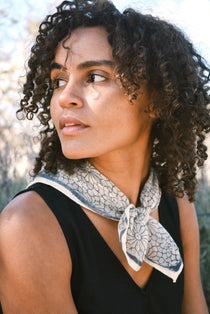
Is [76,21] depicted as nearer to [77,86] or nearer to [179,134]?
[77,86]

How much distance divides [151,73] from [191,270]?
48.3 inches

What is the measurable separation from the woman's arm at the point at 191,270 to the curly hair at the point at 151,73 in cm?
22

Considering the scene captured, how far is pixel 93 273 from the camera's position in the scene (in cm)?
160

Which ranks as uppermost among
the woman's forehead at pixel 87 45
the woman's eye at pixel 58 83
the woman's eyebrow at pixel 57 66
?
the woman's forehead at pixel 87 45

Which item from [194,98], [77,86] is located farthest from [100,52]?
[194,98]

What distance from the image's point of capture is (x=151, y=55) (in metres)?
1.76

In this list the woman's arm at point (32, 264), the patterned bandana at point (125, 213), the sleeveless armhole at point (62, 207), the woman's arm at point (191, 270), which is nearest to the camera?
the woman's arm at point (32, 264)

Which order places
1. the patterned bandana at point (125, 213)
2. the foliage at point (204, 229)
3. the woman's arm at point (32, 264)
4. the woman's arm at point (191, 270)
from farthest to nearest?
the foliage at point (204, 229), the woman's arm at point (191, 270), the patterned bandana at point (125, 213), the woman's arm at point (32, 264)

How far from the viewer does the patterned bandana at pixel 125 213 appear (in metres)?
1.69

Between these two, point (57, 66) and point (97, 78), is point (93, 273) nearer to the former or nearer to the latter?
point (97, 78)

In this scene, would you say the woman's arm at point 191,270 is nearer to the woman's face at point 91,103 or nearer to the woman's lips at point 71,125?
the woman's face at point 91,103

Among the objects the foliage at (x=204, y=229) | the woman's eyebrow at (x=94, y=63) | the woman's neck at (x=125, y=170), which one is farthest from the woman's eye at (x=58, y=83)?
the foliage at (x=204, y=229)

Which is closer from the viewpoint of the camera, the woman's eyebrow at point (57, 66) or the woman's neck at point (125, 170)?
the woman's eyebrow at point (57, 66)

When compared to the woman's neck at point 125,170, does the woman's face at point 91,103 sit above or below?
above
